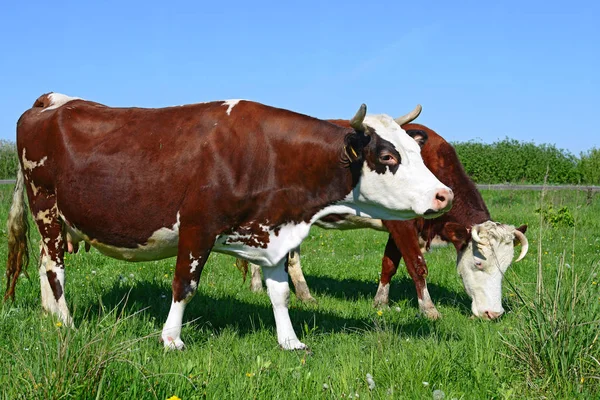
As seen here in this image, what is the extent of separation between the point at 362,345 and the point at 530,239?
867 cm

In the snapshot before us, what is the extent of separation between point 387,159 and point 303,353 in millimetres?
1772

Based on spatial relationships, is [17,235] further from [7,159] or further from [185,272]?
[7,159]

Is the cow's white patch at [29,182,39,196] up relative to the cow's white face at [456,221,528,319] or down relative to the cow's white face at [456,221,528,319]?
up

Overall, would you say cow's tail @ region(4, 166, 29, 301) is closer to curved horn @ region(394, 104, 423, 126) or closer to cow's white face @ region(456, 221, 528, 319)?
curved horn @ region(394, 104, 423, 126)

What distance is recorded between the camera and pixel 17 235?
7184 mm

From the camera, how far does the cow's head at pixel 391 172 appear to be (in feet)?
17.9

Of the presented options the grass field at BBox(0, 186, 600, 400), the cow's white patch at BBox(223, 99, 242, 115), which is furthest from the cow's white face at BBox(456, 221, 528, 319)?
the cow's white patch at BBox(223, 99, 242, 115)

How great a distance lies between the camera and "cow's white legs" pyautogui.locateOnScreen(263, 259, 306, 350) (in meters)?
5.88

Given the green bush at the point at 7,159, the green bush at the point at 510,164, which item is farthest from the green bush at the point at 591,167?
the green bush at the point at 7,159

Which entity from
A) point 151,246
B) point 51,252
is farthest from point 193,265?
point 51,252

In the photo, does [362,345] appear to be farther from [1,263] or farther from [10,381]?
[1,263]

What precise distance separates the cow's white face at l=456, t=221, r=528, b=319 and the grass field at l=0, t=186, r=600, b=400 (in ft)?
0.95

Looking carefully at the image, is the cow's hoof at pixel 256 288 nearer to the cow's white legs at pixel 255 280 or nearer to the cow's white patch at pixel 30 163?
the cow's white legs at pixel 255 280

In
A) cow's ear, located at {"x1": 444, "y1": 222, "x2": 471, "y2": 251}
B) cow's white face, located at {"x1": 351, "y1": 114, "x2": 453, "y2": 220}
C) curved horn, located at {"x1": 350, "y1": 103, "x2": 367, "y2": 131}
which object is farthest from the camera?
cow's ear, located at {"x1": 444, "y1": 222, "x2": 471, "y2": 251}
